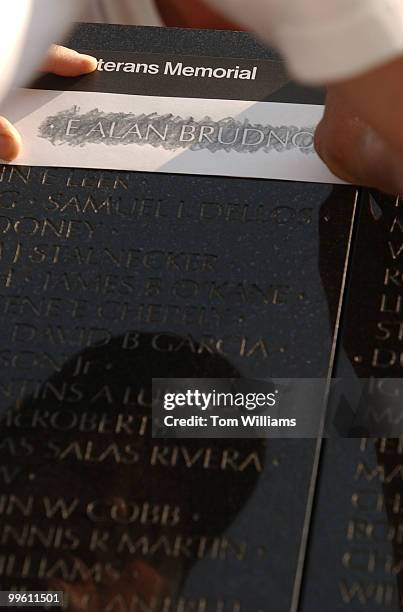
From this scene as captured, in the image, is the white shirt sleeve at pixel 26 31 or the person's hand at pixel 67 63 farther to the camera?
the person's hand at pixel 67 63

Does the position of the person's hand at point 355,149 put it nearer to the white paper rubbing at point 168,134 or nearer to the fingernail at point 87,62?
the white paper rubbing at point 168,134

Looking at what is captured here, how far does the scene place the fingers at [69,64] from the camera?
1.09m

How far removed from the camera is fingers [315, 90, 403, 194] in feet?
3.08

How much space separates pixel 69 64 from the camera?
1098mm

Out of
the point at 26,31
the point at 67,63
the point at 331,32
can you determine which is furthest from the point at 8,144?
the point at 331,32

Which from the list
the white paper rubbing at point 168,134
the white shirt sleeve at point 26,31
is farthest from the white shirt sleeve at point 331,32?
the white paper rubbing at point 168,134

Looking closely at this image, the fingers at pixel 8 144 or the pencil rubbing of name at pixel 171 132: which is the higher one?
the pencil rubbing of name at pixel 171 132

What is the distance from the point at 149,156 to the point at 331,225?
191mm

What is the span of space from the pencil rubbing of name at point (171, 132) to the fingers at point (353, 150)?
46mm

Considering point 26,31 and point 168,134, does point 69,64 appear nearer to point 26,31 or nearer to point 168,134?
point 168,134

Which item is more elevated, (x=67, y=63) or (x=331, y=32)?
(x=67, y=63)

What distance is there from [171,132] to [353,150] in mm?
191

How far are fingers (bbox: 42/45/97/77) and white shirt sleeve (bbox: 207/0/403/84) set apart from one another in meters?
0.44

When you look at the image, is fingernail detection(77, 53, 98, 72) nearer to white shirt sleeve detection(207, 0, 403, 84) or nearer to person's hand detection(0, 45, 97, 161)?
person's hand detection(0, 45, 97, 161)
